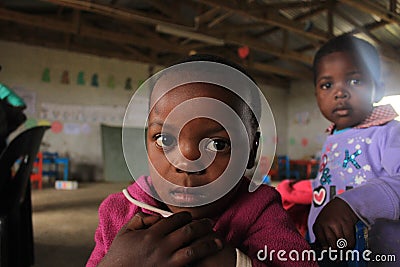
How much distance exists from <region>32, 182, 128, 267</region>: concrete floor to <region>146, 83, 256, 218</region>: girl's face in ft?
4.56

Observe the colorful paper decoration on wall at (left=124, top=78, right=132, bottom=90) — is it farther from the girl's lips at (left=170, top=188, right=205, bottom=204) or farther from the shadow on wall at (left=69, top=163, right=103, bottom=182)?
the girl's lips at (left=170, top=188, right=205, bottom=204)

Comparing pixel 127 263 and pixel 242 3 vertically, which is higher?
pixel 242 3

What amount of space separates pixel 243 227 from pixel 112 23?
591cm

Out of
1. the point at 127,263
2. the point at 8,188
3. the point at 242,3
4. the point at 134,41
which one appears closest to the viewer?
the point at 127,263

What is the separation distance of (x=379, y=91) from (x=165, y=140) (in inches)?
24.1

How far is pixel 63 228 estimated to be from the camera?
229 cm

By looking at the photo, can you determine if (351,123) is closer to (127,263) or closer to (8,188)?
(127,263)

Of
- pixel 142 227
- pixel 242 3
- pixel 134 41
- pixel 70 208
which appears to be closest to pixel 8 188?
pixel 142 227

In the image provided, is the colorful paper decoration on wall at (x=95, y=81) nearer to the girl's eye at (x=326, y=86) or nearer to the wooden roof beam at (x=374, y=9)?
the wooden roof beam at (x=374, y=9)

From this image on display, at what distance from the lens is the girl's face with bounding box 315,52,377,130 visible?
0.73 m

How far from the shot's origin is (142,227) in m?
0.37

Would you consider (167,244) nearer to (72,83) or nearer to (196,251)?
(196,251)

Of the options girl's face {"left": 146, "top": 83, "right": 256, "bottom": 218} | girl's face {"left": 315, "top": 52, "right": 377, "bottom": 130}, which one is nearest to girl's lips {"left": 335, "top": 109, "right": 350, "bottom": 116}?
girl's face {"left": 315, "top": 52, "right": 377, "bottom": 130}

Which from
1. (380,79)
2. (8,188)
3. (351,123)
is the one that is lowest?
(8,188)
